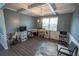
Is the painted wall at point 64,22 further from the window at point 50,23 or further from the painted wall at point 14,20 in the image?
the painted wall at point 14,20

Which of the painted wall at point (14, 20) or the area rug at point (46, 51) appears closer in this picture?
the area rug at point (46, 51)

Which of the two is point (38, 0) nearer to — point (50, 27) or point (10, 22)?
point (10, 22)

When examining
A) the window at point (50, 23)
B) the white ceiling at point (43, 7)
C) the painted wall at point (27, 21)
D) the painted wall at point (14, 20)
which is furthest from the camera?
the window at point (50, 23)

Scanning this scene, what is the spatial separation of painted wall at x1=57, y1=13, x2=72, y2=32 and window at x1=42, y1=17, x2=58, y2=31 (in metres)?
0.34

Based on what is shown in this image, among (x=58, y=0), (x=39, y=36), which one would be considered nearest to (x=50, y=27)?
(x=39, y=36)

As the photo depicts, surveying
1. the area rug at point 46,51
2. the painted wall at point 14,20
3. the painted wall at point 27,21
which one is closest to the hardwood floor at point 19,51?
the area rug at point 46,51

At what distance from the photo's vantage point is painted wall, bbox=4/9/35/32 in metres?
3.93

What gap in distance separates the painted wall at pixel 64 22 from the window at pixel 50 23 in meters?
0.34

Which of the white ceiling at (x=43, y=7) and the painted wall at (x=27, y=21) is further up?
the white ceiling at (x=43, y=7)

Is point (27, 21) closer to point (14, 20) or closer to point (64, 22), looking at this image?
point (14, 20)

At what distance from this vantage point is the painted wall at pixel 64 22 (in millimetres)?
4691

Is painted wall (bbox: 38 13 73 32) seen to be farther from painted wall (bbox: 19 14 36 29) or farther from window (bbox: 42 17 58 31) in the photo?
painted wall (bbox: 19 14 36 29)

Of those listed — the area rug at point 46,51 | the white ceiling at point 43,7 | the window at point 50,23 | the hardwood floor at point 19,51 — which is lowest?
the area rug at point 46,51

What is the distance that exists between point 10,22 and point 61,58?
157 inches
